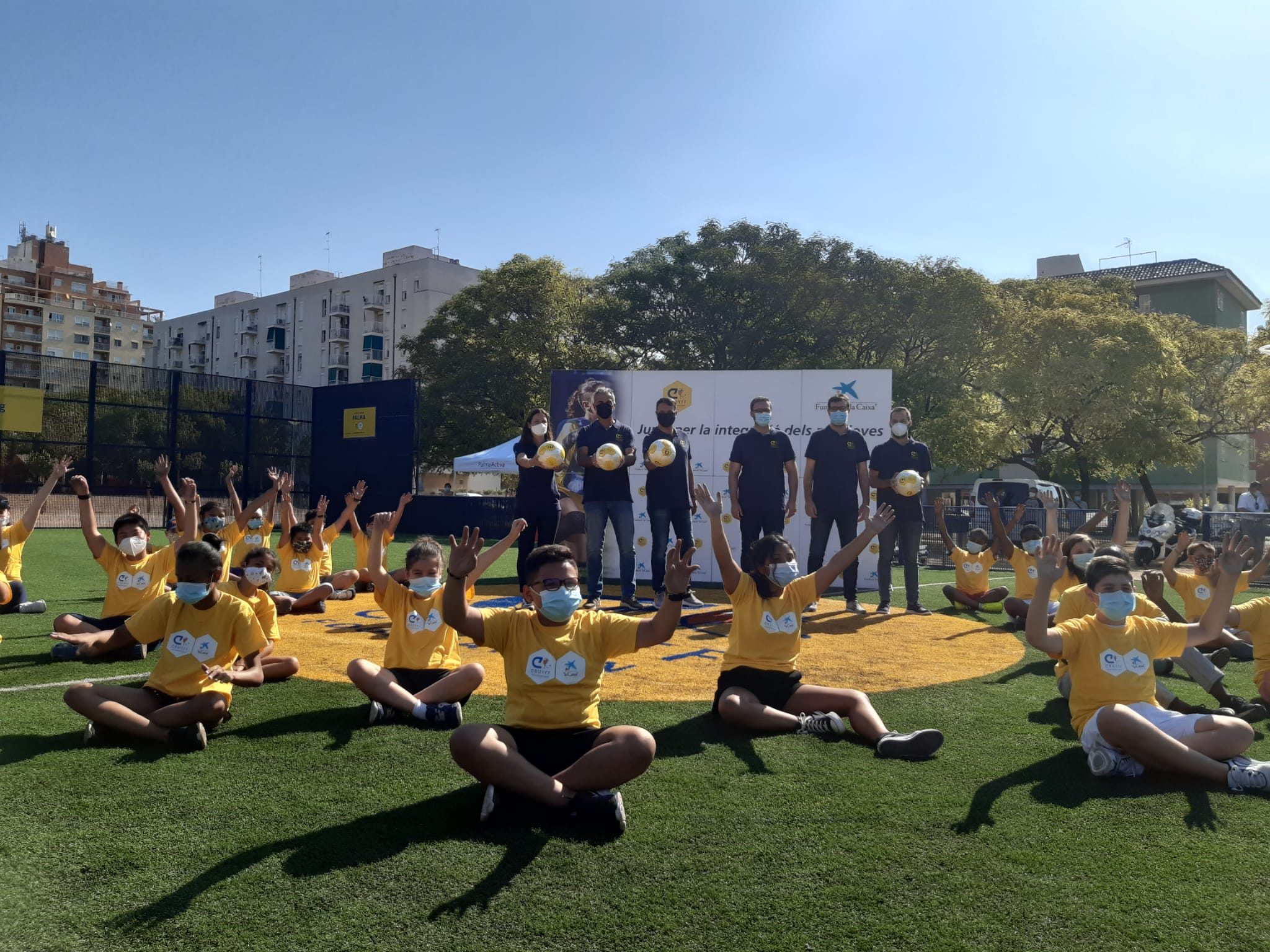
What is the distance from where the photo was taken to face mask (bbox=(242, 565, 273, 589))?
6535mm

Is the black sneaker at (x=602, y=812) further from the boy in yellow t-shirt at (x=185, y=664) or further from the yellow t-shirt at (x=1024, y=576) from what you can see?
the yellow t-shirt at (x=1024, y=576)

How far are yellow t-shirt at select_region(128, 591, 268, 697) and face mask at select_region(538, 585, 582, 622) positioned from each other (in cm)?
201

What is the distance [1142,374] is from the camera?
32.8 m

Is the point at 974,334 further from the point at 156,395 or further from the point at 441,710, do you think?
the point at 441,710

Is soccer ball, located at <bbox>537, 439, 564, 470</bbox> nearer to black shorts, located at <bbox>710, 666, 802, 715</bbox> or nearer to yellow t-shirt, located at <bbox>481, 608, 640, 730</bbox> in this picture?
black shorts, located at <bbox>710, 666, 802, 715</bbox>

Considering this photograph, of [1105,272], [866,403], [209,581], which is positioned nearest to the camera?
[209,581]

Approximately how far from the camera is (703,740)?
4.96 meters

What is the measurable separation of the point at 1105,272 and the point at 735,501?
55721 millimetres

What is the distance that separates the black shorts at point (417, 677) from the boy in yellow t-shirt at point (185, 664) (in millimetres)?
894

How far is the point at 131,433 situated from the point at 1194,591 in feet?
82.3

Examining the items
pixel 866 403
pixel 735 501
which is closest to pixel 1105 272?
pixel 866 403

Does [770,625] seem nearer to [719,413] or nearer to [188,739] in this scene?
[188,739]

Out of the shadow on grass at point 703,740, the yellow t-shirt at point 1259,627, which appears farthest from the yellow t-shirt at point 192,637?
the yellow t-shirt at point 1259,627

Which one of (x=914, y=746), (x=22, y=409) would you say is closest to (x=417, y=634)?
(x=914, y=746)
